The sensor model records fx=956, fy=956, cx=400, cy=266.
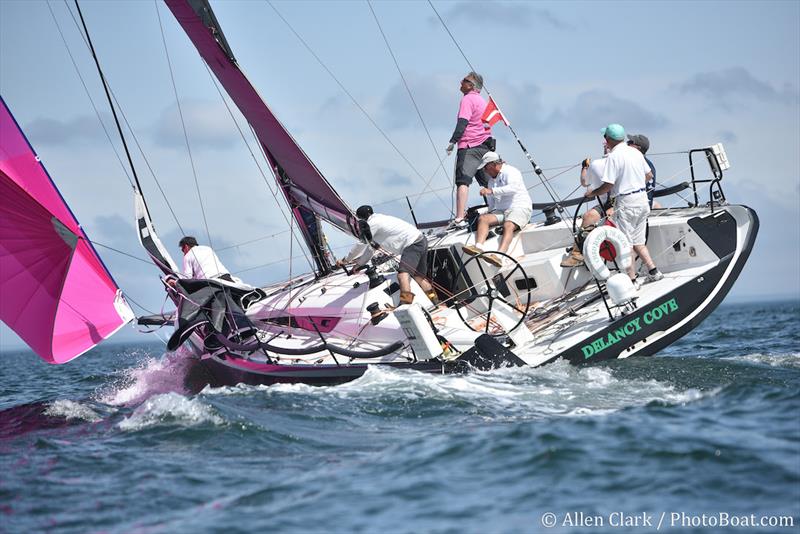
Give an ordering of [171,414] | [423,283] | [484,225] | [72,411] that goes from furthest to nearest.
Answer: [484,225] < [423,283] < [72,411] < [171,414]

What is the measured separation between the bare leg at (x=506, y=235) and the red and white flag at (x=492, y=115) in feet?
6.40

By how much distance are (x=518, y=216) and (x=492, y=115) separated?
1.93 metres

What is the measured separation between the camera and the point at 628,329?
31.3ft

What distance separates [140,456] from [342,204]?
5.02 meters

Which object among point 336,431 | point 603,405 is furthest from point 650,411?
point 336,431

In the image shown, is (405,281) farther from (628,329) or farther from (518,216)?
(628,329)

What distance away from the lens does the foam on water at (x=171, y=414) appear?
779 centimetres

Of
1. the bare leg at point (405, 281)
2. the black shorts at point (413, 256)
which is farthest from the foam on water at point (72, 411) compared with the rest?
the black shorts at point (413, 256)

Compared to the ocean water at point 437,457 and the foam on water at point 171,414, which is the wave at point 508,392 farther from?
the foam on water at point 171,414

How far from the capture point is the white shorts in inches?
401

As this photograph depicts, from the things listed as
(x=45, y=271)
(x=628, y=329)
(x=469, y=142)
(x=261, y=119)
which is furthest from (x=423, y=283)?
(x=45, y=271)

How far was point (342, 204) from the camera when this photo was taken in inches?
447

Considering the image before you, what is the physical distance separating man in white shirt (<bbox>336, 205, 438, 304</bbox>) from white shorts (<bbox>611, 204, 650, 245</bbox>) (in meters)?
2.12

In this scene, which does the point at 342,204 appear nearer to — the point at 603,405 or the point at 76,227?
the point at 76,227
